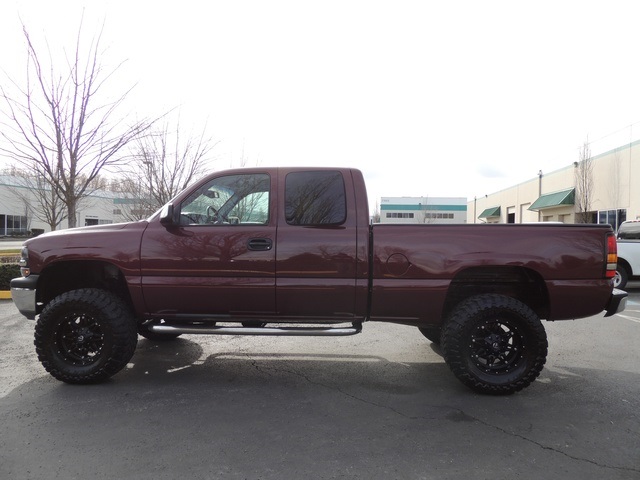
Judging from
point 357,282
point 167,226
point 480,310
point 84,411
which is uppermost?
point 167,226

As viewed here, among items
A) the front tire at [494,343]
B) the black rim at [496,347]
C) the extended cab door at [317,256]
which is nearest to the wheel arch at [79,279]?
the extended cab door at [317,256]

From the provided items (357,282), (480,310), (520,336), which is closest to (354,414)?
(357,282)

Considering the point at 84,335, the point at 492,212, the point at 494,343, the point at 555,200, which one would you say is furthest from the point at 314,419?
the point at 492,212

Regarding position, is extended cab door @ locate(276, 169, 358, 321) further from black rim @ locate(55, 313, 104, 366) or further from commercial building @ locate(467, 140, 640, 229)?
commercial building @ locate(467, 140, 640, 229)

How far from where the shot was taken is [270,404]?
140 inches

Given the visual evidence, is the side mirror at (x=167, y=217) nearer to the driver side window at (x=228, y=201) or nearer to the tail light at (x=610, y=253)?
the driver side window at (x=228, y=201)

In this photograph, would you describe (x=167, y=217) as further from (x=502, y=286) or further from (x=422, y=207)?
(x=422, y=207)

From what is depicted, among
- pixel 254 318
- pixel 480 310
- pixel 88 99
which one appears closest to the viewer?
pixel 480 310

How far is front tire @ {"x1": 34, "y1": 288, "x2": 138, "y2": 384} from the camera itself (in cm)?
395

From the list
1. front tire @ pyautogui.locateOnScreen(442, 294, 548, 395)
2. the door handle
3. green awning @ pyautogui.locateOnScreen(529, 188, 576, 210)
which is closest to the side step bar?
the door handle

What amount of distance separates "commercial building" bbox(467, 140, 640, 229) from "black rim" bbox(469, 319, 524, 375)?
68.7ft

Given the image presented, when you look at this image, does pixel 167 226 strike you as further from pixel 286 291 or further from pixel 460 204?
Answer: pixel 460 204

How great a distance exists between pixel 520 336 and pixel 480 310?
466 mm

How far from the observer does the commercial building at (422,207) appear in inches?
2854
